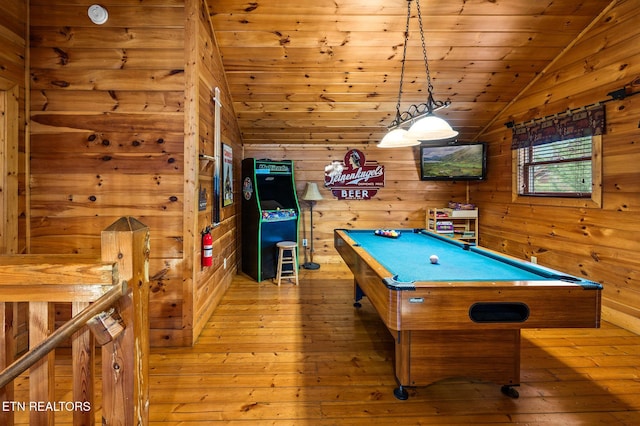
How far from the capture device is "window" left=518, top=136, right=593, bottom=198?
3.26 m

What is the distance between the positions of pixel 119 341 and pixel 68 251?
73.8 inches

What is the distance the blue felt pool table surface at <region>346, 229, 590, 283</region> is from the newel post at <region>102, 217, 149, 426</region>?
4.13 feet

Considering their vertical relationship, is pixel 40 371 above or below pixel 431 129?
below

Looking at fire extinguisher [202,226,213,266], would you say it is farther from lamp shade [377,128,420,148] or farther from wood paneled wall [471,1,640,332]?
wood paneled wall [471,1,640,332]

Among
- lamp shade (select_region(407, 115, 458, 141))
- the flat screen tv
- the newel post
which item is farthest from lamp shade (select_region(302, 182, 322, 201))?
the newel post

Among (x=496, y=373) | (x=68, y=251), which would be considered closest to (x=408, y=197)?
(x=496, y=373)

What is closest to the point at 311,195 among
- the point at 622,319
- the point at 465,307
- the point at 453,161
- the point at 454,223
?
the point at 453,161

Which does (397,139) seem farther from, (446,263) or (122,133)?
(122,133)

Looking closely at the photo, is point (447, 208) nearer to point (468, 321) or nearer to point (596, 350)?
point (596, 350)

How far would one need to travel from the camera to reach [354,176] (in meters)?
5.26

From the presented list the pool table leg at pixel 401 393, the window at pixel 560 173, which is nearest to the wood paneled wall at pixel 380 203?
the window at pixel 560 173

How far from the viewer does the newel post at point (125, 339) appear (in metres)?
1.02

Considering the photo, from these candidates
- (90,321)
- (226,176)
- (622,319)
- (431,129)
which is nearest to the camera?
(90,321)

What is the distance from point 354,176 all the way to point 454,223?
188 centimetres
